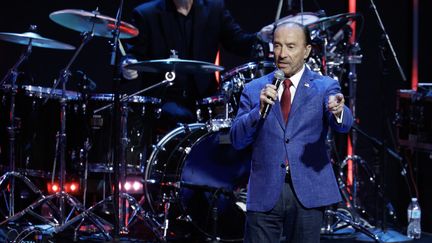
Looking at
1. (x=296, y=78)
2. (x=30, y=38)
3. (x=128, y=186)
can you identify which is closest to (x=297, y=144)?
(x=296, y=78)

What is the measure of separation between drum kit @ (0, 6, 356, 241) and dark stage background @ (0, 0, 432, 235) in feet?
2.21

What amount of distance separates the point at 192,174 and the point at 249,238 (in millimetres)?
2020

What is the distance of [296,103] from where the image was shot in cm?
339

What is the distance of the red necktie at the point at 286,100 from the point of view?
341cm

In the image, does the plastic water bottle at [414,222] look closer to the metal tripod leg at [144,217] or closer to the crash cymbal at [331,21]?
the crash cymbal at [331,21]

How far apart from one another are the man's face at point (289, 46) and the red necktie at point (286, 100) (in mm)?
72

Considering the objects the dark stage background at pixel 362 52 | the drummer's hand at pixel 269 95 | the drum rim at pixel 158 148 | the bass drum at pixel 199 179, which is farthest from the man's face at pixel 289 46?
the dark stage background at pixel 362 52

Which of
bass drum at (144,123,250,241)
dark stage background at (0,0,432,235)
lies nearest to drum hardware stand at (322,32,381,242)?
dark stage background at (0,0,432,235)

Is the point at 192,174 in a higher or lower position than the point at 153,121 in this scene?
lower

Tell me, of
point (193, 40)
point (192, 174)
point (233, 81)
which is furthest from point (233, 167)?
point (193, 40)

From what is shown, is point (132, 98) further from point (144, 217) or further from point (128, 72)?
point (144, 217)

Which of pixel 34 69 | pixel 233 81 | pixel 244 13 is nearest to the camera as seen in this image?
pixel 233 81

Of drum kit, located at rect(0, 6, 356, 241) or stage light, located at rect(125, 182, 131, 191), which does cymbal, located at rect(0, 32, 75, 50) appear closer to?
drum kit, located at rect(0, 6, 356, 241)

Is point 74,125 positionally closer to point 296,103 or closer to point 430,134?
point 296,103
